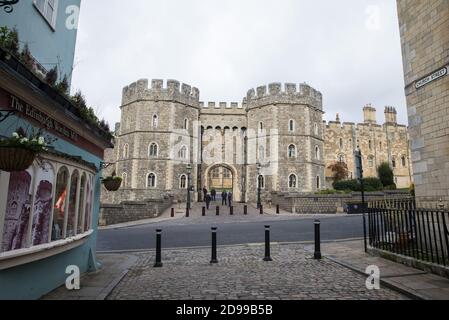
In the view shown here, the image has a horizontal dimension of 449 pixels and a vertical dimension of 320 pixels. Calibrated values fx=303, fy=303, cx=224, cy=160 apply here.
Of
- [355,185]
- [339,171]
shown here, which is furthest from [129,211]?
[339,171]

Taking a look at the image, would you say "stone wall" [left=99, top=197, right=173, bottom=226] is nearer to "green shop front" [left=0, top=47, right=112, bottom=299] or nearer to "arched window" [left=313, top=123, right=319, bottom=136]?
"green shop front" [left=0, top=47, right=112, bottom=299]

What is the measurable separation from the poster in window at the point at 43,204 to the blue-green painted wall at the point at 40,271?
0.42 metres

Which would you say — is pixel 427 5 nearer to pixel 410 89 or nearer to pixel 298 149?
pixel 410 89

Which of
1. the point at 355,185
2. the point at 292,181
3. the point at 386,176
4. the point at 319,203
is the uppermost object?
the point at 386,176

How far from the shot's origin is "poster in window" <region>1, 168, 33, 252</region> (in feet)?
12.2

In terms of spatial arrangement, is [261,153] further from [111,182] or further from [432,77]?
[111,182]

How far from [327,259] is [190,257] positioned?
355cm

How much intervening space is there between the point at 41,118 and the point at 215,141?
97.5 feet

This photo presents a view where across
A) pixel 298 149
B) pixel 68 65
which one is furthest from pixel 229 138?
pixel 68 65

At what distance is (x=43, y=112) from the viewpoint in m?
4.61

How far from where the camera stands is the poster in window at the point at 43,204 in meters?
4.25

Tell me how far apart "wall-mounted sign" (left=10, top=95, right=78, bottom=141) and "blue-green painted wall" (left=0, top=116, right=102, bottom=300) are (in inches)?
5.6

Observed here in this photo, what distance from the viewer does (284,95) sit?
105ft

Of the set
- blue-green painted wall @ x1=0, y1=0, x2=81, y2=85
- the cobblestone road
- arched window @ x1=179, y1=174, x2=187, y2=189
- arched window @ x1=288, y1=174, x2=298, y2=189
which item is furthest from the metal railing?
arched window @ x1=179, y1=174, x2=187, y2=189
